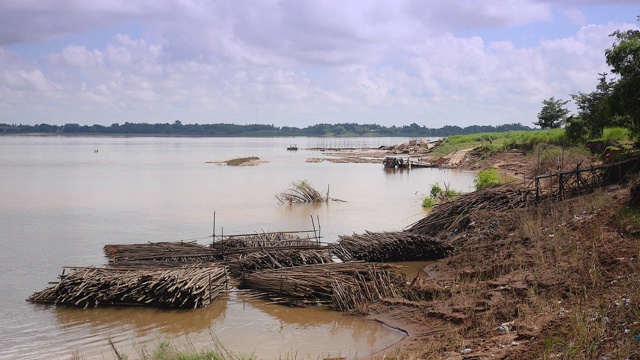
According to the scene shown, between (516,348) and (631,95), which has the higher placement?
(631,95)

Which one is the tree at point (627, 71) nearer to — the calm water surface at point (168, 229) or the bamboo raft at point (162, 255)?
the calm water surface at point (168, 229)

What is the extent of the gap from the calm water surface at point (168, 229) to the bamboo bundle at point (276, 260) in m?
1.27

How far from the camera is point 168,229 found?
24.4 metres

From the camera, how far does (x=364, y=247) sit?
16.0 m

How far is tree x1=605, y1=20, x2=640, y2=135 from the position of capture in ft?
58.8

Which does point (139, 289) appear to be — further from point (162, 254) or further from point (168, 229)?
point (168, 229)

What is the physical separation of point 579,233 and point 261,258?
7569mm

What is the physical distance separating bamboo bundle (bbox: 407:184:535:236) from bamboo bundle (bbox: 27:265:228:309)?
25.8 feet

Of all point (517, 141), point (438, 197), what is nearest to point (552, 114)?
point (517, 141)

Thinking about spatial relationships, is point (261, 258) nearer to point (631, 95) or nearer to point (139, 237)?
point (139, 237)

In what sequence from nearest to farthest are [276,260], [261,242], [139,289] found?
[139,289]
[276,260]
[261,242]

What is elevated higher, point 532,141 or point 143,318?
point 532,141

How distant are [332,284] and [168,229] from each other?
43.1ft

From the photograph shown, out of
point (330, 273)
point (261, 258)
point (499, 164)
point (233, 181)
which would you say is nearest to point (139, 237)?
point (261, 258)
